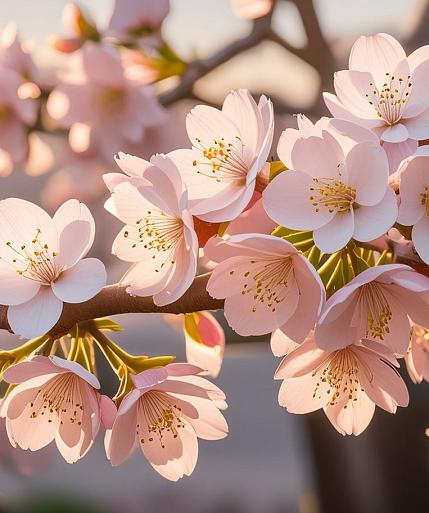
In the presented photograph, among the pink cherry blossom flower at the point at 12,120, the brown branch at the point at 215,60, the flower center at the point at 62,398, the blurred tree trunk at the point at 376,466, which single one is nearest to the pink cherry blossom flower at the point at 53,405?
the flower center at the point at 62,398

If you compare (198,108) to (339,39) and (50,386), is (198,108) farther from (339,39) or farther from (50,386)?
(339,39)

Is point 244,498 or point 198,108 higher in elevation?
point 198,108

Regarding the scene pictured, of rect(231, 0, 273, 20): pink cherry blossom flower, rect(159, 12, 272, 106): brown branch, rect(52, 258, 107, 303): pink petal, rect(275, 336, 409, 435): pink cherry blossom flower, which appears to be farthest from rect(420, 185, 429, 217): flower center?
rect(231, 0, 273, 20): pink cherry blossom flower

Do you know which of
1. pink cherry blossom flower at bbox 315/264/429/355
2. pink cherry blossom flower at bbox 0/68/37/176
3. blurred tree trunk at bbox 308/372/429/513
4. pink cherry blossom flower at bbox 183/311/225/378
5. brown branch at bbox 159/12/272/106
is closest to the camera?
pink cherry blossom flower at bbox 315/264/429/355

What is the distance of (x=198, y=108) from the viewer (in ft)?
2.31

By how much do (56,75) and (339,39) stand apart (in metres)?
0.84

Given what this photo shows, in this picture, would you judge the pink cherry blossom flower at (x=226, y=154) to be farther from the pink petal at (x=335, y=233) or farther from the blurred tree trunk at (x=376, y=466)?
the blurred tree trunk at (x=376, y=466)

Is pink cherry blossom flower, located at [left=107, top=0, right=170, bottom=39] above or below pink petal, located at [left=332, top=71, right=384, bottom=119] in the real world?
below

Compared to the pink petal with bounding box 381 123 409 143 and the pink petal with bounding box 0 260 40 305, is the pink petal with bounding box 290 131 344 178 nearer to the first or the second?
the pink petal with bounding box 381 123 409 143

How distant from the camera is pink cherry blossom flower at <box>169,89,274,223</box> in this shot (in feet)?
2.14

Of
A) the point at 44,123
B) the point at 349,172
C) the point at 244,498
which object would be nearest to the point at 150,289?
the point at 349,172

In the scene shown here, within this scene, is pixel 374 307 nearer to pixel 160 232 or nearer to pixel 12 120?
pixel 160 232

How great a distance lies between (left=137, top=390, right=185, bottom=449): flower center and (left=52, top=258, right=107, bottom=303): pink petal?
0.10m

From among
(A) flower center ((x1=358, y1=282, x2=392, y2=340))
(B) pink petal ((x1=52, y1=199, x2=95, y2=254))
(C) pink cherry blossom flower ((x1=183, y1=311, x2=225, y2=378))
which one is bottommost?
(C) pink cherry blossom flower ((x1=183, y1=311, x2=225, y2=378))
